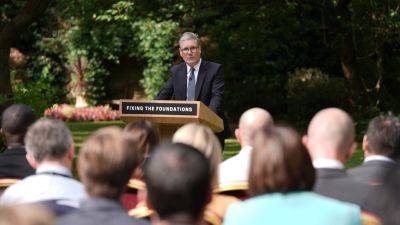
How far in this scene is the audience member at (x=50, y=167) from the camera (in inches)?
171

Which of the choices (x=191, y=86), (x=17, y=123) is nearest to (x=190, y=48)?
(x=191, y=86)

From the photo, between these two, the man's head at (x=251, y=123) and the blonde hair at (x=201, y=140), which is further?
the man's head at (x=251, y=123)

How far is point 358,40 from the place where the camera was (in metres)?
21.7

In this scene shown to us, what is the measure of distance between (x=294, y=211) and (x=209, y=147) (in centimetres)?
106

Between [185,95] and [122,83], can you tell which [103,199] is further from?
[122,83]

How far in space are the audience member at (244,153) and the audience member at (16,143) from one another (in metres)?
1.43

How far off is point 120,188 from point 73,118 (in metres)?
24.4

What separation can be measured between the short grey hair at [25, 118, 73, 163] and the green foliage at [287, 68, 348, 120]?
55.9 feet

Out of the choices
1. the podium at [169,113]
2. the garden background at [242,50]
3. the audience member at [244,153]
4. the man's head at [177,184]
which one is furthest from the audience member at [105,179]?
the garden background at [242,50]

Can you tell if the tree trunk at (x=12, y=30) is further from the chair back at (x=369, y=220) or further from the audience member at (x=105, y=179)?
the chair back at (x=369, y=220)

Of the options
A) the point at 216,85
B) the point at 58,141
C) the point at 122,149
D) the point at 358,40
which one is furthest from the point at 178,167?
the point at 358,40

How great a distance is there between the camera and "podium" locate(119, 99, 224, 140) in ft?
23.2

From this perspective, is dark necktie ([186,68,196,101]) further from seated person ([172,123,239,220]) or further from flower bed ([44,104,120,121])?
flower bed ([44,104,120,121])

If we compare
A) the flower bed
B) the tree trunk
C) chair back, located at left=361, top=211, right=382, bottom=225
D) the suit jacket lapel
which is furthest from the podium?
the flower bed
